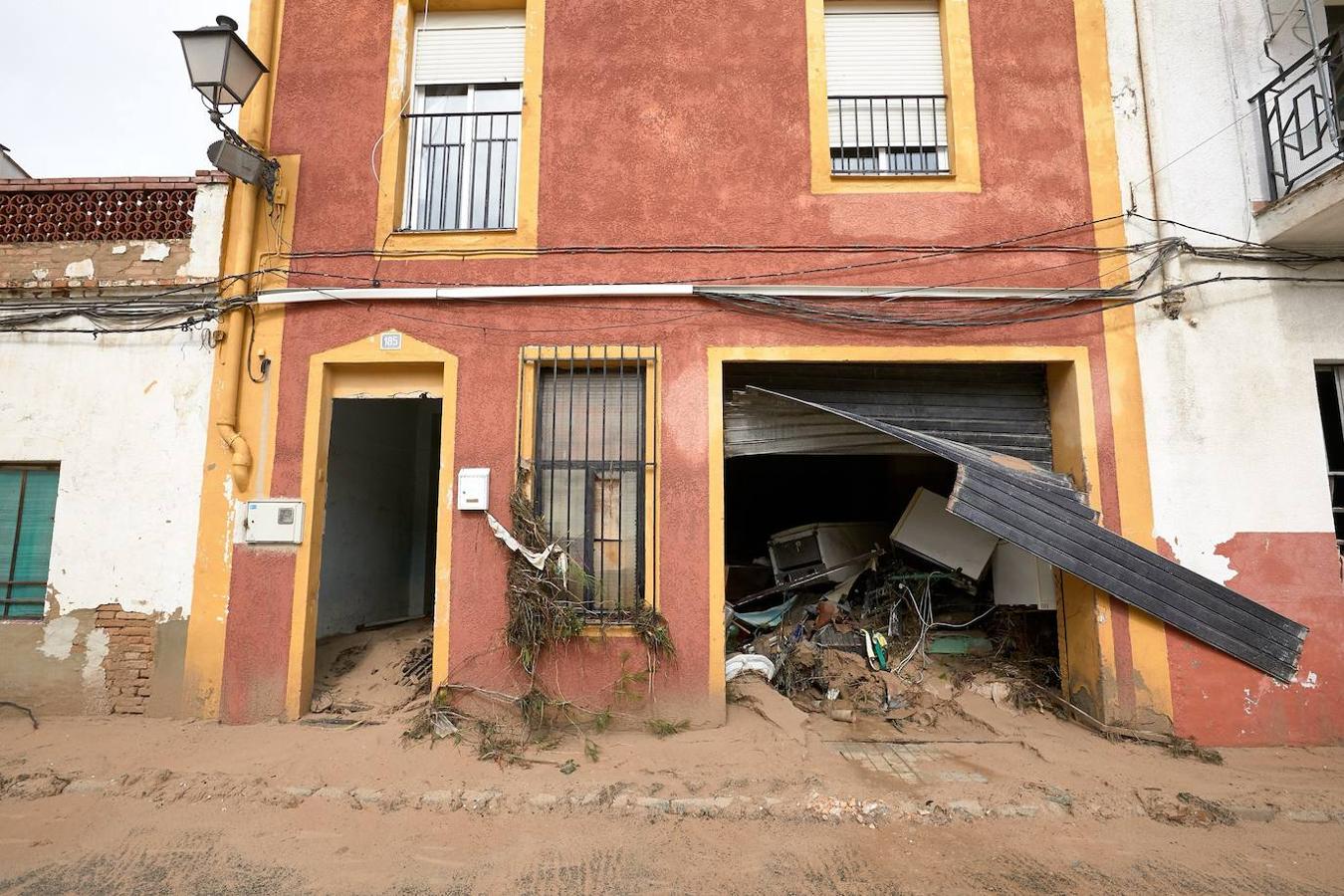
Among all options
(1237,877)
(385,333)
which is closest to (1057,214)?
(1237,877)

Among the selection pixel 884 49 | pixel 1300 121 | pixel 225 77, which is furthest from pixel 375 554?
pixel 1300 121

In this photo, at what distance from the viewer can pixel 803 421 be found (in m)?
6.07

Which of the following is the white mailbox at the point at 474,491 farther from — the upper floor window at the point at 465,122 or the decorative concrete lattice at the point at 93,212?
the decorative concrete lattice at the point at 93,212

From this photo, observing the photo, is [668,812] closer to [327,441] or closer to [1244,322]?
[327,441]

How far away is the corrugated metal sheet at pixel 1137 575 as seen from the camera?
17.2ft

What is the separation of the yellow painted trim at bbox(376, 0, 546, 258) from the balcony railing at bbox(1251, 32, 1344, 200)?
19.2 feet

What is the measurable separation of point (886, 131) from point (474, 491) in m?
4.71

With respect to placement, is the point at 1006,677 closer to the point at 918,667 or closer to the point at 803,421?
the point at 918,667

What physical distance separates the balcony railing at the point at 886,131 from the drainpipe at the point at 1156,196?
5.33 ft

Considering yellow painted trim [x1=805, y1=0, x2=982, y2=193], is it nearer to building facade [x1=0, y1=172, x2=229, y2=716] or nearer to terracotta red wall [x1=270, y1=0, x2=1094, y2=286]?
terracotta red wall [x1=270, y1=0, x2=1094, y2=286]

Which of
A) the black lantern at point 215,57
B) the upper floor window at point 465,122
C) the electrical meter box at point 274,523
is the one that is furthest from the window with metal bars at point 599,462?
the black lantern at point 215,57

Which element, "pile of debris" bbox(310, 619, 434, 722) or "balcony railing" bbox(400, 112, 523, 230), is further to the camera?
"balcony railing" bbox(400, 112, 523, 230)

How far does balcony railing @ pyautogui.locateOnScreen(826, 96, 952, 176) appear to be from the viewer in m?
6.28

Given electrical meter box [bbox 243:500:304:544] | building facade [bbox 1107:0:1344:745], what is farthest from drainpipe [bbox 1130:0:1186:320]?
electrical meter box [bbox 243:500:304:544]
